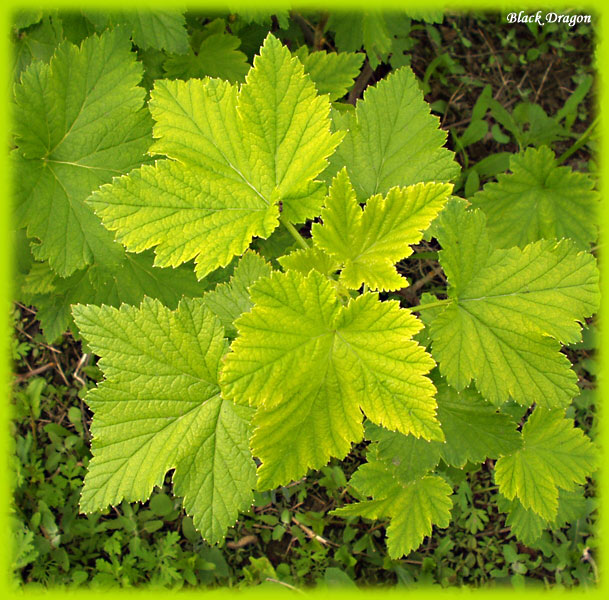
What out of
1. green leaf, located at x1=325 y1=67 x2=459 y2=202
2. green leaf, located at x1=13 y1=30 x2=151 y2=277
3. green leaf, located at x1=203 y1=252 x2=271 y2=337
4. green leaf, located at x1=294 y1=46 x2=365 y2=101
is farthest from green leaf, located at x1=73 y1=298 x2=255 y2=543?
green leaf, located at x1=294 y1=46 x2=365 y2=101

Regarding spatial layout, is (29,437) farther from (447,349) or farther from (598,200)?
(598,200)

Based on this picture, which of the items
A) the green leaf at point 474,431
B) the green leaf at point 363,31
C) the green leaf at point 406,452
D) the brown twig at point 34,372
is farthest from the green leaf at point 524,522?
the brown twig at point 34,372

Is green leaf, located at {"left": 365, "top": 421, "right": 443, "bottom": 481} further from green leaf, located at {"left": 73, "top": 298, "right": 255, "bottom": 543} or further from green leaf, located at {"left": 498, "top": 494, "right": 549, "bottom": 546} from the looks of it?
green leaf, located at {"left": 498, "top": 494, "right": 549, "bottom": 546}

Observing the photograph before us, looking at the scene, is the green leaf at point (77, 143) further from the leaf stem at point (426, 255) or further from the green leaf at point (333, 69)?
the leaf stem at point (426, 255)

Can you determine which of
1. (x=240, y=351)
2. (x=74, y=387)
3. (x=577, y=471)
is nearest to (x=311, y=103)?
(x=240, y=351)

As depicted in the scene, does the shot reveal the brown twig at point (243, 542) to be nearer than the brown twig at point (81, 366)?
Yes

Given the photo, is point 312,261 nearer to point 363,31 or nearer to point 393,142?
point 393,142

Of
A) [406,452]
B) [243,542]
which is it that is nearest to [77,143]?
[406,452]
